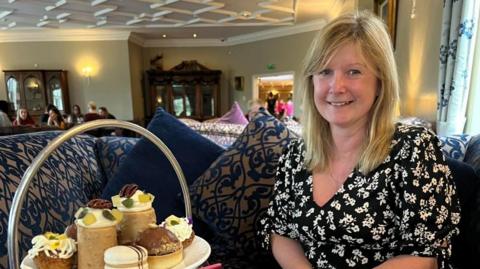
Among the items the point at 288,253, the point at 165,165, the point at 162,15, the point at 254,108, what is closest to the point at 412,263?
the point at 288,253

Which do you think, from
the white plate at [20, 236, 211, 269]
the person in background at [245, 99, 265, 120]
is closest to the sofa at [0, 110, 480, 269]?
the person in background at [245, 99, 265, 120]

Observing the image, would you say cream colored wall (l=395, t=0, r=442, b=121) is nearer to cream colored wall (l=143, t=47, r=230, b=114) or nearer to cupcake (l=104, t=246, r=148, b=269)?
cupcake (l=104, t=246, r=148, b=269)

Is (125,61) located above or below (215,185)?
above

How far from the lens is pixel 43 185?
3.98 ft

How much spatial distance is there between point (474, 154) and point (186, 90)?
25.4ft

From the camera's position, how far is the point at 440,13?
2211 millimetres

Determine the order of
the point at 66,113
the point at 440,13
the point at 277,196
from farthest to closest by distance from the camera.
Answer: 1. the point at 66,113
2. the point at 440,13
3. the point at 277,196

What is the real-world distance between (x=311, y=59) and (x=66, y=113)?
7656 mm

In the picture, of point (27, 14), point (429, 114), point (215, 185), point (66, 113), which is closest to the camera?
point (215, 185)

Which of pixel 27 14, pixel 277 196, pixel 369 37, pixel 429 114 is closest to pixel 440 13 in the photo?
pixel 429 114

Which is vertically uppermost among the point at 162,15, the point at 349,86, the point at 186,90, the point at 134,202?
the point at 162,15

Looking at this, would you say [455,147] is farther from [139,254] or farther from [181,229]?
[139,254]

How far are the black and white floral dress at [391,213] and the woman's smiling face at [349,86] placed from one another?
13 centimetres

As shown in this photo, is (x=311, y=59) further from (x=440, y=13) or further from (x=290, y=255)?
(x=440, y=13)
